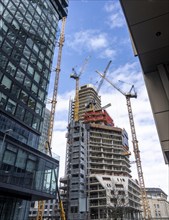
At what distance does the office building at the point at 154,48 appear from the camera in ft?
13.3

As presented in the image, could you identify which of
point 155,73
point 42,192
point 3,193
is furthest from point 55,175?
point 155,73

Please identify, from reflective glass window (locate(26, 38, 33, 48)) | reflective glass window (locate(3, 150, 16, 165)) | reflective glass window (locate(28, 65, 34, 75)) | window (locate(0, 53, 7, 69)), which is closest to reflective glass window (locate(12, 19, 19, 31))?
reflective glass window (locate(26, 38, 33, 48))

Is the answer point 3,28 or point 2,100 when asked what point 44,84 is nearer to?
point 3,28

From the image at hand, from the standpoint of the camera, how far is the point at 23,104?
3278 centimetres

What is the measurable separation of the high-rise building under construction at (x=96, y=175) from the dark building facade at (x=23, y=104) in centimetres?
5130

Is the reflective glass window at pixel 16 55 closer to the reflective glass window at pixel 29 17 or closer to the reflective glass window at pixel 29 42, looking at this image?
the reflective glass window at pixel 29 42

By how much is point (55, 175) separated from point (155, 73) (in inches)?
1134

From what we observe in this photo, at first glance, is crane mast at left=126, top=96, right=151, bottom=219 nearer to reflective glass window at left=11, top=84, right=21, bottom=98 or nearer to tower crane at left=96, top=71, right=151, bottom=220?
tower crane at left=96, top=71, right=151, bottom=220

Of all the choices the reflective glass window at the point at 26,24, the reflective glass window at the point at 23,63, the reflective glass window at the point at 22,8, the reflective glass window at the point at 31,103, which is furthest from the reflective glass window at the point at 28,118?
the reflective glass window at the point at 22,8

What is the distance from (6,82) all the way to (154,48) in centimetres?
2891

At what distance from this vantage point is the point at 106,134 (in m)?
111

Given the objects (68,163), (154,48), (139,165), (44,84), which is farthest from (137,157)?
Answer: (154,48)

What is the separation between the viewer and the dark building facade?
25266 millimetres

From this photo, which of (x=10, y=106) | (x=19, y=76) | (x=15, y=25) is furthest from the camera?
(x=15, y=25)
